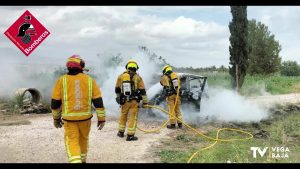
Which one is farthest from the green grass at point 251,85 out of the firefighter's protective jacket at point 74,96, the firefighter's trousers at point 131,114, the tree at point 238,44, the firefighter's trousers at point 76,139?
the firefighter's protective jacket at point 74,96

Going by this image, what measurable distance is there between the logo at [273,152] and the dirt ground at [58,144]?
2.35 metres

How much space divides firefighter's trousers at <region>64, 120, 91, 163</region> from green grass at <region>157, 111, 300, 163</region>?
2.00 metres

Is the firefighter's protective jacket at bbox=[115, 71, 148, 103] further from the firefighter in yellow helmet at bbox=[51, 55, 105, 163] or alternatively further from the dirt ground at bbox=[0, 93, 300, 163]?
the firefighter in yellow helmet at bbox=[51, 55, 105, 163]

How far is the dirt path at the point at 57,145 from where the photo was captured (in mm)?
8777

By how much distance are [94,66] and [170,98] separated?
6817 mm

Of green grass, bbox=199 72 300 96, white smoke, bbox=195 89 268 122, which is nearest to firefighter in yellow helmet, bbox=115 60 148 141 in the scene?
white smoke, bbox=195 89 268 122

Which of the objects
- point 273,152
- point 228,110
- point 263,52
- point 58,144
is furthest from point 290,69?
point 58,144

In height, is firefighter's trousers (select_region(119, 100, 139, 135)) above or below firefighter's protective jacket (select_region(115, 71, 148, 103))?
below

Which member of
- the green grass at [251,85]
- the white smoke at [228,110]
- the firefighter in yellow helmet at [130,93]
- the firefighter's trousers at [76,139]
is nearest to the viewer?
the firefighter's trousers at [76,139]

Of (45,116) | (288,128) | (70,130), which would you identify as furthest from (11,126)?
(288,128)

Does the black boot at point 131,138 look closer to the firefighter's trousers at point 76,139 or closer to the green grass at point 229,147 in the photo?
the green grass at point 229,147

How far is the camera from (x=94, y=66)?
726 inches

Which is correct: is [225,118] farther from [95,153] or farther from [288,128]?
[95,153]

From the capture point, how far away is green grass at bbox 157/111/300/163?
8898 millimetres
